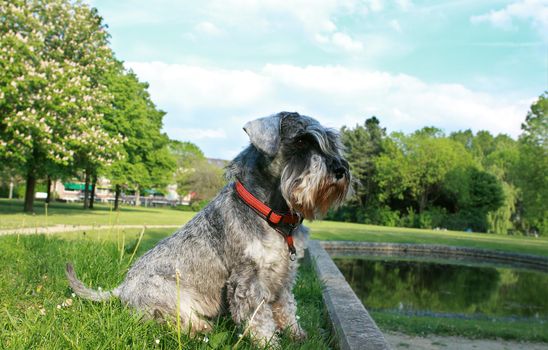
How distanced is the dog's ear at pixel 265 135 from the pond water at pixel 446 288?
357 inches

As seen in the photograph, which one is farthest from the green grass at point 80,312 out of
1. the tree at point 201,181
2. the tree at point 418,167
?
the tree at point 201,181

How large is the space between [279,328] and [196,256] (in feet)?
2.99

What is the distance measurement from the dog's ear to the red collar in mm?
381

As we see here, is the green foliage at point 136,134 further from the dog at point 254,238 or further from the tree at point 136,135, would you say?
the dog at point 254,238

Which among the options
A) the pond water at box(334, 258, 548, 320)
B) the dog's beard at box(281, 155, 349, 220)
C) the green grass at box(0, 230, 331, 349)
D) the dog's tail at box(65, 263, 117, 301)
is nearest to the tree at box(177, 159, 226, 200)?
the pond water at box(334, 258, 548, 320)

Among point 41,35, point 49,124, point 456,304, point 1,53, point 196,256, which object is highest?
point 41,35

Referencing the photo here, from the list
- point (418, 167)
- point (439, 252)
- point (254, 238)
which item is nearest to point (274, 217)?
point (254, 238)

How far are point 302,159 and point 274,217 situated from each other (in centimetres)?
50

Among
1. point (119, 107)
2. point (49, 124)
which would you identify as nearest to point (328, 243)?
point (49, 124)

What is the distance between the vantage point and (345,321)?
13.1 feet

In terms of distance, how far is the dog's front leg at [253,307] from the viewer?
3.27m

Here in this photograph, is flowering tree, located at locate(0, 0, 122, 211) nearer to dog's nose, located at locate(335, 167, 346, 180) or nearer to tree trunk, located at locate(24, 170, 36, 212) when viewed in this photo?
tree trunk, located at locate(24, 170, 36, 212)

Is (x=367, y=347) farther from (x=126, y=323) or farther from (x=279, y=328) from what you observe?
(x=126, y=323)

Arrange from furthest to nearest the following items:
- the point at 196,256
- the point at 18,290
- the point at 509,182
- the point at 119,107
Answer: the point at 509,182 < the point at 119,107 < the point at 18,290 < the point at 196,256
